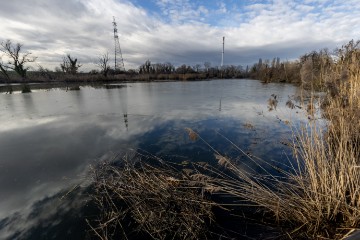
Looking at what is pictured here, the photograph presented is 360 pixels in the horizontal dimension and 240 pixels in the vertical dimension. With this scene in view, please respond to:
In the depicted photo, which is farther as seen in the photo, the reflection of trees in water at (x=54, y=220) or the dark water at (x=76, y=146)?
the dark water at (x=76, y=146)

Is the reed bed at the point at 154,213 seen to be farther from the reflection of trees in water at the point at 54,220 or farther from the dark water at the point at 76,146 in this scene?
the dark water at the point at 76,146

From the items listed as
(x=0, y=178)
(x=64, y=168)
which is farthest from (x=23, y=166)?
(x=64, y=168)

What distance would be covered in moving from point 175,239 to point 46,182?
2.56 metres

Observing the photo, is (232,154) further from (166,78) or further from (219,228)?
(166,78)

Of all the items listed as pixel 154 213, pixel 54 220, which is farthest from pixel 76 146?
pixel 154 213

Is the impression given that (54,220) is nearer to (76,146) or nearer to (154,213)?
(154,213)

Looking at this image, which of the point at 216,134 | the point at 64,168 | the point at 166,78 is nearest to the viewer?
the point at 64,168

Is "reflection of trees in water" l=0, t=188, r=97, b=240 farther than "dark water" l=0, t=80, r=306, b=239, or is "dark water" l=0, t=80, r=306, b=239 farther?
"dark water" l=0, t=80, r=306, b=239

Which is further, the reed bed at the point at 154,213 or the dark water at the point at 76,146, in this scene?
the dark water at the point at 76,146

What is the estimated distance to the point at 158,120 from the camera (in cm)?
752

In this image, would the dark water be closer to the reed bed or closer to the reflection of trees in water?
the reflection of trees in water

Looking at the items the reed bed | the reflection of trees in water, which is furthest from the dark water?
the reed bed

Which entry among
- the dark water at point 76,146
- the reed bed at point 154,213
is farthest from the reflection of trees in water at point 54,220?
the reed bed at point 154,213

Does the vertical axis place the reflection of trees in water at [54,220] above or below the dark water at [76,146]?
below
